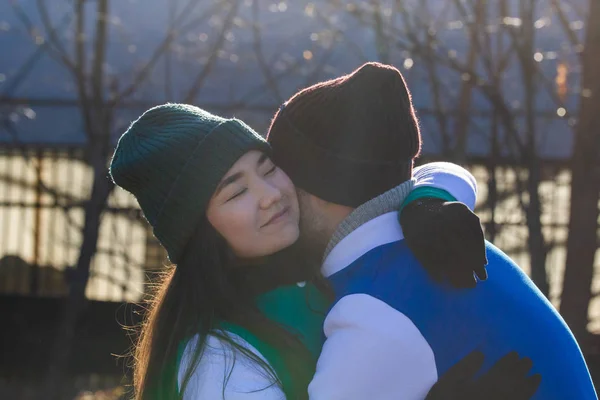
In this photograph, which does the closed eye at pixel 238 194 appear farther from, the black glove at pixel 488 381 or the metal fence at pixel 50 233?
the metal fence at pixel 50 233

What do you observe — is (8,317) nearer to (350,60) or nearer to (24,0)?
(24,0)

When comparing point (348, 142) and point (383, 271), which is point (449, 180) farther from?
point (383, 271)

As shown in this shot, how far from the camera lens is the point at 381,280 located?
2.00m

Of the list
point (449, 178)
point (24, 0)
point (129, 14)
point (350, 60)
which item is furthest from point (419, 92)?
point (449, 178)

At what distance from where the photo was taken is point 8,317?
7.25m

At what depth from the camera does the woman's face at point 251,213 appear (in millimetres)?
2295

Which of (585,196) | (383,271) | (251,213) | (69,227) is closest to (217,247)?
(251,213)

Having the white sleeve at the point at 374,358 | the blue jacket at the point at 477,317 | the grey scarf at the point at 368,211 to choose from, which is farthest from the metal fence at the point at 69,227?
the white sleeve at the point at 374,358

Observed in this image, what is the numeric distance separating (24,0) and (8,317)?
2.60 m

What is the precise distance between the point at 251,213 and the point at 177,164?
220 millimetres

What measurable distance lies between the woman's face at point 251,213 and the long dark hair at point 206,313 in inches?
1.7

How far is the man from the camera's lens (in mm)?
1915

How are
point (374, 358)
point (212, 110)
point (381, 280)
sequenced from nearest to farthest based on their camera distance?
point (374, 358) < point (381, 280) < point (212, 110)

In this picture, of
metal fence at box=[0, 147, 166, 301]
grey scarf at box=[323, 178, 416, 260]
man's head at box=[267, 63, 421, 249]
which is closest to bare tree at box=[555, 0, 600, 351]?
man's head at box=[267, 63, 421, 249]
